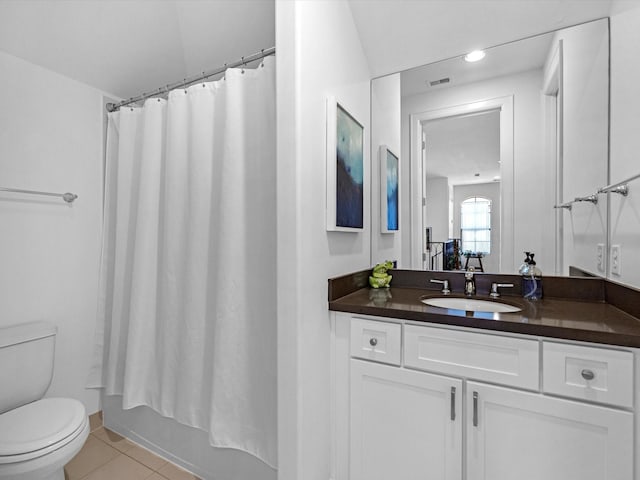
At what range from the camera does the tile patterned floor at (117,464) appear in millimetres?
1626

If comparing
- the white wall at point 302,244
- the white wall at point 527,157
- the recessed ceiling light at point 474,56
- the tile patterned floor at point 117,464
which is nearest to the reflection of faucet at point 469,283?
the white wall at point 527,157

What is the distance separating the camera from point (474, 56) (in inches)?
63.4

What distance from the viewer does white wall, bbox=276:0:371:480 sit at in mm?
1175

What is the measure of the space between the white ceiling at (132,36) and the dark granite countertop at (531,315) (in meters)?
1.58

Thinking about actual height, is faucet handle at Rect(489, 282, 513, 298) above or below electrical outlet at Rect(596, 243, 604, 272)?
below

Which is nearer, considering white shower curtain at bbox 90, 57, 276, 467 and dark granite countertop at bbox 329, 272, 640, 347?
dark granite countertop at bbox 329, 272, 640, 347

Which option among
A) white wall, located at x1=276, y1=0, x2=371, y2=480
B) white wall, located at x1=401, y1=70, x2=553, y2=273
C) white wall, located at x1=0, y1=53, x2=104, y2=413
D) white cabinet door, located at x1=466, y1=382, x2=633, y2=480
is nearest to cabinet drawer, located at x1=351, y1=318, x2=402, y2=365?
white wall, located at x1=276, y1=0, x2=371, y2=480

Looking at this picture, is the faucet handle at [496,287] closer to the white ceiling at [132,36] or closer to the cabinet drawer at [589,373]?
the cabinet drawer at [589,373]

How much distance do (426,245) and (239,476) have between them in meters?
1.51

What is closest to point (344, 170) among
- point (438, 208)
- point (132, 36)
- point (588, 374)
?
point (438, 208)

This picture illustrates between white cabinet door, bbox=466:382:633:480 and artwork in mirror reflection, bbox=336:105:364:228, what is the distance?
0.85 m

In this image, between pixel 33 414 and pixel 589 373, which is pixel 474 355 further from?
pixel 33 414

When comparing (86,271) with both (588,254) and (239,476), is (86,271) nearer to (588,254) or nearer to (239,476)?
(239,476)

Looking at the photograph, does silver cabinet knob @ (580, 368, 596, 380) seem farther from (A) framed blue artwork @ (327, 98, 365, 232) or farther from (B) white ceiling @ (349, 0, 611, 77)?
(B) white ceiling @ (349, 0, 611, 77)
